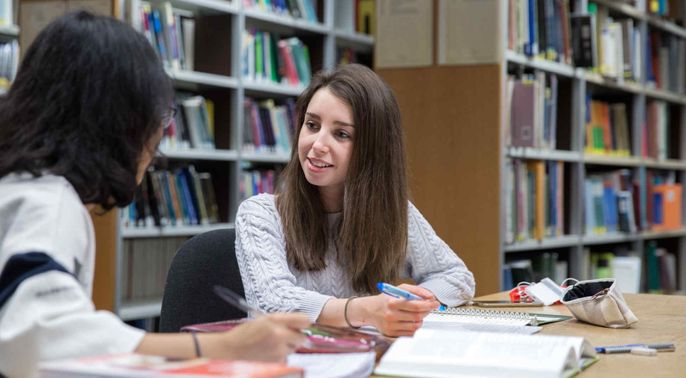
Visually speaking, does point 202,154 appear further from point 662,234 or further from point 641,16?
point 662,234

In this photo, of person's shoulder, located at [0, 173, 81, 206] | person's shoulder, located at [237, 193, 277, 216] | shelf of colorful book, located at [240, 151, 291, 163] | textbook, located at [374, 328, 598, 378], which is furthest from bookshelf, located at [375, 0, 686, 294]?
person's shoulder, located at [0, 173, 81, 206]

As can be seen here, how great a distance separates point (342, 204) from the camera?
6.86 ft

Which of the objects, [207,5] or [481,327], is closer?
[481,327]

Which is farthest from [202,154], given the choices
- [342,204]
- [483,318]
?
[483,318]

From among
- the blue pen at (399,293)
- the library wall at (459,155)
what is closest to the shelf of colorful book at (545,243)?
the library wall at (459,155)

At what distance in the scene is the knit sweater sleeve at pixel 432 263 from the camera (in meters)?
2.10

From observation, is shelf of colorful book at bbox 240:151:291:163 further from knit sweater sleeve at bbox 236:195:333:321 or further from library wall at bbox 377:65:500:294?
knit sweater sleeve at bbox 236:195:333:321

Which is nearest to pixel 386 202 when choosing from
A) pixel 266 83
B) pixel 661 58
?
pixel 266 83

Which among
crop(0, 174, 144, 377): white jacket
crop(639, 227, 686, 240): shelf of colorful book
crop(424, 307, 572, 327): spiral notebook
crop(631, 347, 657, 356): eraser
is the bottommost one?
crop(639, 227, 686, 240): shelf of colorful book

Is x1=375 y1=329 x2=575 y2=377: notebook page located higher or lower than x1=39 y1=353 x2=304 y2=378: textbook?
lower

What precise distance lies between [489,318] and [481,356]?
1.72 ft

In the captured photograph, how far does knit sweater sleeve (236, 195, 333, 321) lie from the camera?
1.74 meters

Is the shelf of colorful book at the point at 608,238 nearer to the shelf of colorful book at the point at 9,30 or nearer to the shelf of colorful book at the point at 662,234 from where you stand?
the shelf of colorful book at the point at 662,234

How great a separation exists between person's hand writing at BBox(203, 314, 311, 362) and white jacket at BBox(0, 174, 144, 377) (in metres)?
0.09
